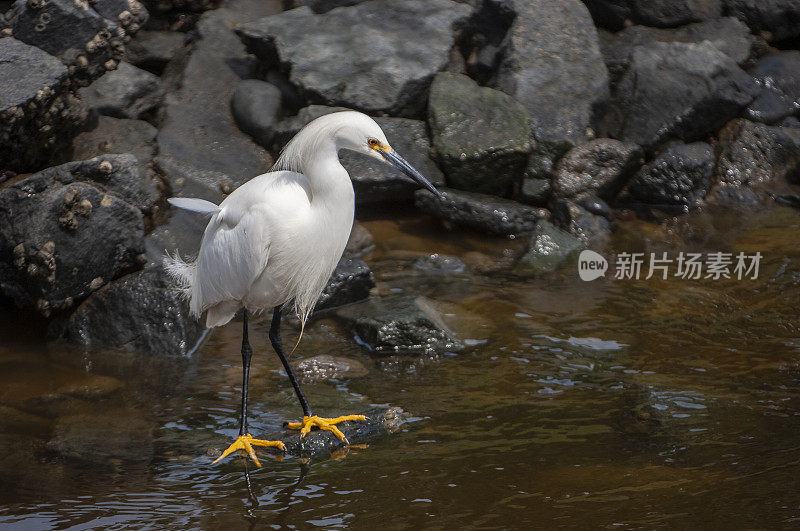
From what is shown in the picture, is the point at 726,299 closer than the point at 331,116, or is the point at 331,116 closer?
the point at 331,116

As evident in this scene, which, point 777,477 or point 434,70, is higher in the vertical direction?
point 434,70

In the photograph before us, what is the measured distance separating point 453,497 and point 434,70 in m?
5.68

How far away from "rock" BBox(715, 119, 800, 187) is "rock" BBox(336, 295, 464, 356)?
468cm

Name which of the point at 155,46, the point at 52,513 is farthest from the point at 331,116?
the point at 155,46

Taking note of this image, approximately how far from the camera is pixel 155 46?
30.2 ft

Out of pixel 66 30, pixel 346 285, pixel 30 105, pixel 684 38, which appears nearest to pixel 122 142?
pixel 66 30

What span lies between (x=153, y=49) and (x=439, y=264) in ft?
13.8

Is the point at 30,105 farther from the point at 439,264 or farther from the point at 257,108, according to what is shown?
the point at 439,264

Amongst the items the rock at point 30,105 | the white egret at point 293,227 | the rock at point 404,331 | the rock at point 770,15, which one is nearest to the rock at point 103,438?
the white egret at point 293,227

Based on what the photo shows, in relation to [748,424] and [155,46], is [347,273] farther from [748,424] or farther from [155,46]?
[155,46]

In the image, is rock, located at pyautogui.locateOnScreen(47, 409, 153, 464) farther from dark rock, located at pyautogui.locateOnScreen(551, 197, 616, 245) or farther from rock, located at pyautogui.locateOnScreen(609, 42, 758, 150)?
rock, located at pyautogui.locateOnScreen(609, 42, 758, 150)

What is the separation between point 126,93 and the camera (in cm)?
838

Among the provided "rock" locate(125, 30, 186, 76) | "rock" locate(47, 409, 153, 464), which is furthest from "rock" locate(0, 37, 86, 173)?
"rock" locate(47, 409, 153, 464)

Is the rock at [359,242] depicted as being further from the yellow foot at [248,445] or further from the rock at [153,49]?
the yellow foot at [248,445]
